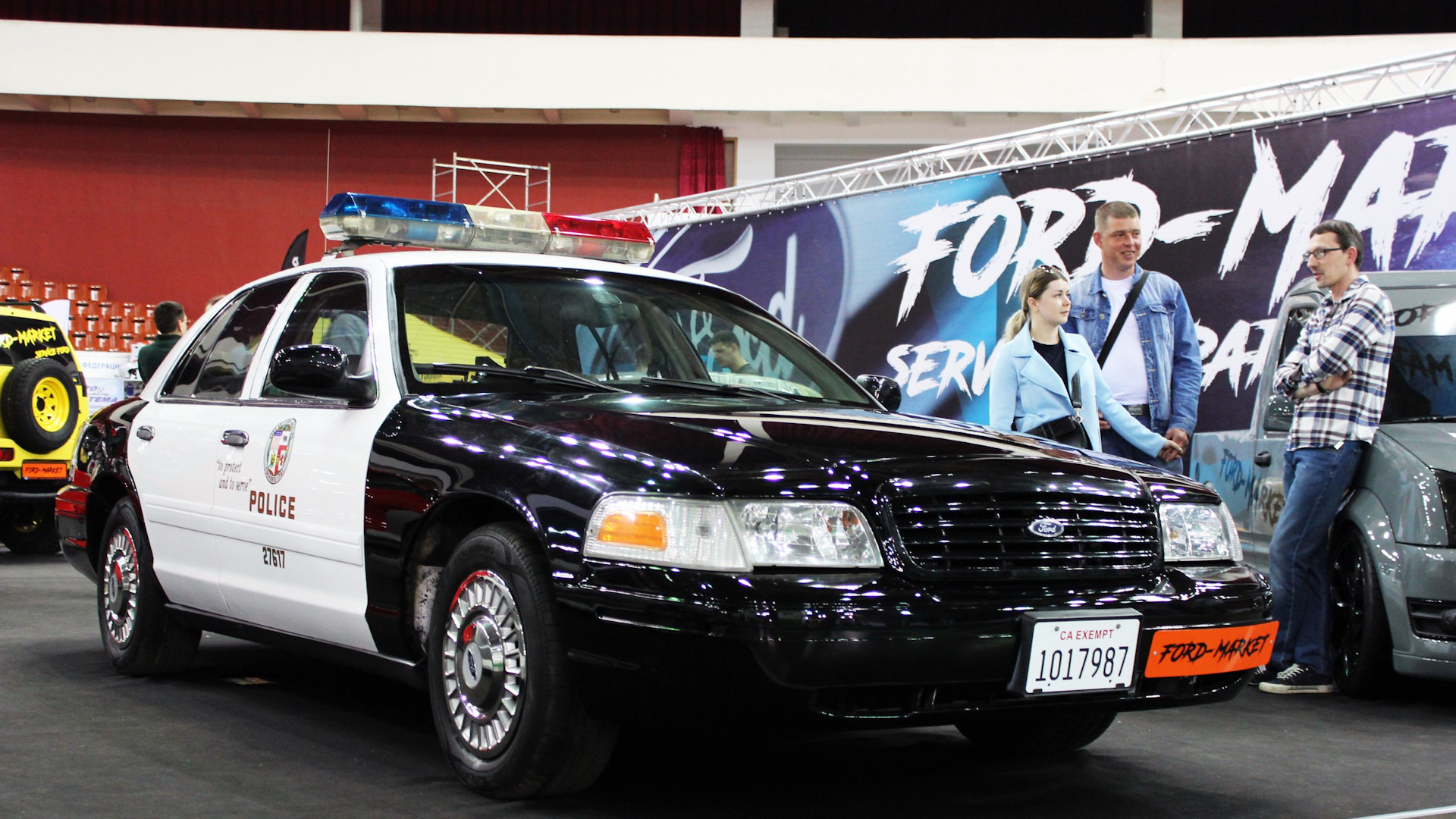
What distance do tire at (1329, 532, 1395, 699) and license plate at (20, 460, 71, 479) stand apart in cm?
764

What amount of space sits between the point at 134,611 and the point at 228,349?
97 centimetres

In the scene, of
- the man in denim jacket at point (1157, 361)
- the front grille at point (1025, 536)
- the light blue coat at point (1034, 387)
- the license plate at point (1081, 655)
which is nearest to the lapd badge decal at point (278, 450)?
the front grille at point (1025, 536)

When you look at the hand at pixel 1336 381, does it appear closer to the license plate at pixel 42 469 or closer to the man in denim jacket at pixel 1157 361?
the man in denim jacket at pixel 1157 361

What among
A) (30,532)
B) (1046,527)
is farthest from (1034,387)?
(30,532)

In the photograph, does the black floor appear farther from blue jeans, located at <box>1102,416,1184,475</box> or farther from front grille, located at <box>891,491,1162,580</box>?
blue jeans, located at <box>1102,416,1184,475</box>

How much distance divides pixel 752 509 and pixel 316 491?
150 centimetres

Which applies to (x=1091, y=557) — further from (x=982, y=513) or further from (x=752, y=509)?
(x=752, y=509)

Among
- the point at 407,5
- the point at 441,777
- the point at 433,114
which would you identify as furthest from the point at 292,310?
the point at 407,5

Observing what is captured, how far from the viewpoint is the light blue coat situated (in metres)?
5.48

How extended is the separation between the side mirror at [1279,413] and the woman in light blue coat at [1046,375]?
76 centimetres

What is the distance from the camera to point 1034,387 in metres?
5.51

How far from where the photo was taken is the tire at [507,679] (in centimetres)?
308

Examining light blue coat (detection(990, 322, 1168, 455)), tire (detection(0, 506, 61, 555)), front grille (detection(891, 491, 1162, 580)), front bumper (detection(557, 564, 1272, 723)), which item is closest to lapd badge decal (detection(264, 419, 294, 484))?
front bumper (detection(557, 564, 1272, 723))

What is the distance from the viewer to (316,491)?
387 centimetres
